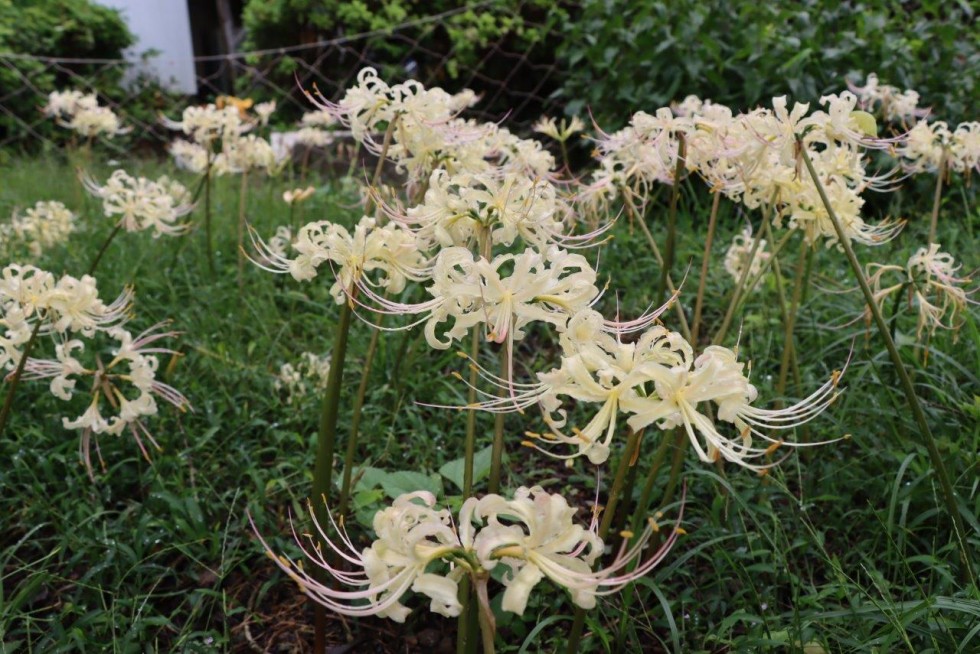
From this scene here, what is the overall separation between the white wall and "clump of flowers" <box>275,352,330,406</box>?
9787 millimetres

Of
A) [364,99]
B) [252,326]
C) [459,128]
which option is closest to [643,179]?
[459,128]

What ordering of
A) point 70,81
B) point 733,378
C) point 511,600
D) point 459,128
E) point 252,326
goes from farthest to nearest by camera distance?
point 70,81 → point 252,326 → point 459,128 → point 733,378 → point 511,600

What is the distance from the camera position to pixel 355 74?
9492 millimetres

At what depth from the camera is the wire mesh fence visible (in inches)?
328

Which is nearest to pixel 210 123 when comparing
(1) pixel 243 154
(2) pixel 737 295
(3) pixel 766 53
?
(1) pixel 243 154

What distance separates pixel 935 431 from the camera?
2.22m

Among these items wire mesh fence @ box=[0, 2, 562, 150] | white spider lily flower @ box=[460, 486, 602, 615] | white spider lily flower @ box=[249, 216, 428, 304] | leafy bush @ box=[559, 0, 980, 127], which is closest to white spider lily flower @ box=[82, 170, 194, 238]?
white spider lily flower @ box=[249, 216, 428, 304]

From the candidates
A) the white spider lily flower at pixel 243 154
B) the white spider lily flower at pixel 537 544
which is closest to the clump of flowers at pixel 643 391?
the white spider lily flower at pixel 537 544

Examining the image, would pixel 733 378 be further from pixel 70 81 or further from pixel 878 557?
pixel 70 81

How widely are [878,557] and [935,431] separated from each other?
1.62ft

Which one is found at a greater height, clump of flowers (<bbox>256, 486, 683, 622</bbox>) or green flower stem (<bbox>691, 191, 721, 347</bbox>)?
clump of flowers (<bbox>256, 486, 683, 622</bbox>)

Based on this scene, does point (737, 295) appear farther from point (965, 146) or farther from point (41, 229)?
point (41, 229)

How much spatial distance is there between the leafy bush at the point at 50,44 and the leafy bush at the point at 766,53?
20.6 feet

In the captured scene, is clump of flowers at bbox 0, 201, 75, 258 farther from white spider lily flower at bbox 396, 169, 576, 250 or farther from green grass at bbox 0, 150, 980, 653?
white spider lily flower at bbox 396, 169, 576, 250
